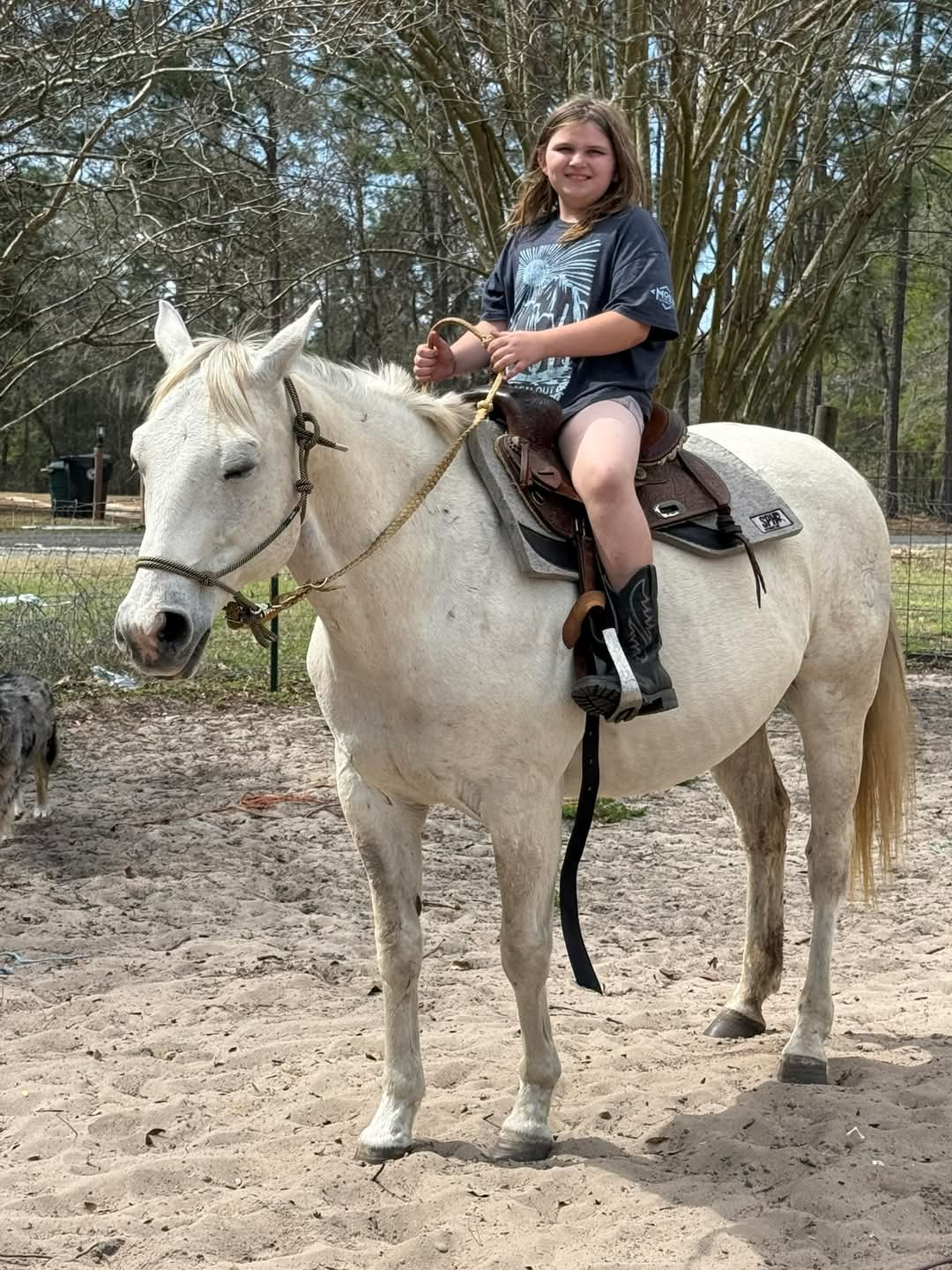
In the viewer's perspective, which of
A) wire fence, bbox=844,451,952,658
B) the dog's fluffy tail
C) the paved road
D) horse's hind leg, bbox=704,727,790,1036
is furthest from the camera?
the paved road

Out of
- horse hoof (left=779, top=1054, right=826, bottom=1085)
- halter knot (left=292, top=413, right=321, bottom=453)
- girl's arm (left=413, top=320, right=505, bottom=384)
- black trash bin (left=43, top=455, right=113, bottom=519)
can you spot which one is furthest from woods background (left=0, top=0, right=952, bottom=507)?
black trash bin (left=43, top=455, right=113, bottom=519)

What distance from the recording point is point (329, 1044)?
417 centimetres

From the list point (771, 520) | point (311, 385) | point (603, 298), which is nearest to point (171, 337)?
point (311, 385)

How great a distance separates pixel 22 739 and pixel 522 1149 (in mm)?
4221

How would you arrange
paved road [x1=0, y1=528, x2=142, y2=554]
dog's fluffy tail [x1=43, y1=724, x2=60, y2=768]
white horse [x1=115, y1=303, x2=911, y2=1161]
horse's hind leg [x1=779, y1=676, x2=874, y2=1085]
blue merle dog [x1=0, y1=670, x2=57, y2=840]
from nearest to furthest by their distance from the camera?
white horse [x1=115, y1=303, x2=911, y2=1161] < horse's hind leg [x1=779, y1=676, x2=874, y2=1085] < blue merle dog [x1=0, y1=670, x2=57, y2=840] < dog's fluffy tail [x1=43, y1=724, x2=60, y2=768] < paved road [x1=0, y1=528, x2=142, y2=554]

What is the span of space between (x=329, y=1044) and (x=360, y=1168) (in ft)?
2.60

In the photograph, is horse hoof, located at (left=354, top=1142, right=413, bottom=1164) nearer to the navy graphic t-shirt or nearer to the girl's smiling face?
the navy graphic t-shirt

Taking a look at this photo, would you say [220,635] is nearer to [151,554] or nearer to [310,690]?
[310,690]

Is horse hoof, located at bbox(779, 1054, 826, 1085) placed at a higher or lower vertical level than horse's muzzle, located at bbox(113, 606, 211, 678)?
lower

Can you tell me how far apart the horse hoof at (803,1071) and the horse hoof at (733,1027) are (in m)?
0.33

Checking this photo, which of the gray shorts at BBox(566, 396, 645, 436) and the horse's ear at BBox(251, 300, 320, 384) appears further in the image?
the gray shorts at BBox(566, 396, 645, 436)

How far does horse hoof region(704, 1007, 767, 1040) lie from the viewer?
14.1 ft

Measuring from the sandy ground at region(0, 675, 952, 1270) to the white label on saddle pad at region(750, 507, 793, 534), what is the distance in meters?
1.74

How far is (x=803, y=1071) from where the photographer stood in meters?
3.94
